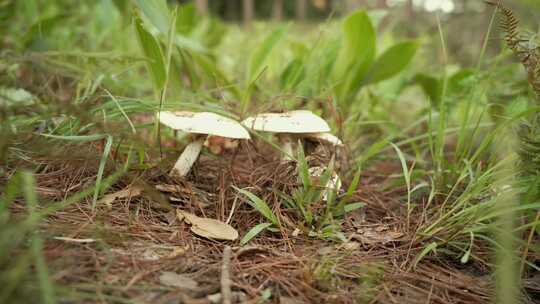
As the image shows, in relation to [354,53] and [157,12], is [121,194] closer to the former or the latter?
[157,12]

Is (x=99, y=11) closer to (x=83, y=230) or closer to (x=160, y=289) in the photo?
(x=83, y=230)

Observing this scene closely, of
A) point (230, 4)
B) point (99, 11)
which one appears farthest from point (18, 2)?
point (230, 4)

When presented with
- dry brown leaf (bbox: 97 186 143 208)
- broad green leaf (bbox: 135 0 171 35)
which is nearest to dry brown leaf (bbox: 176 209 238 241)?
dry brown leaf (bbox: 97 186 143 208)

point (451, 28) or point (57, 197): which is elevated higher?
point (451, 28)

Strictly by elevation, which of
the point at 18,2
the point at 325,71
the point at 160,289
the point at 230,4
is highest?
the point at 230,4

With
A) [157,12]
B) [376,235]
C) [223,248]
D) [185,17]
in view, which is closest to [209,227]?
[223,248]

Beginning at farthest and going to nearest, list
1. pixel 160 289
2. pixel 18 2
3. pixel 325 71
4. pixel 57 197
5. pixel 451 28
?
pixel 451 28
pixel 18 2
pixel 325 71
pixel 57 197
pixel 160 289

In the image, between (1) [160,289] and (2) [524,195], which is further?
(2) [524,195]
